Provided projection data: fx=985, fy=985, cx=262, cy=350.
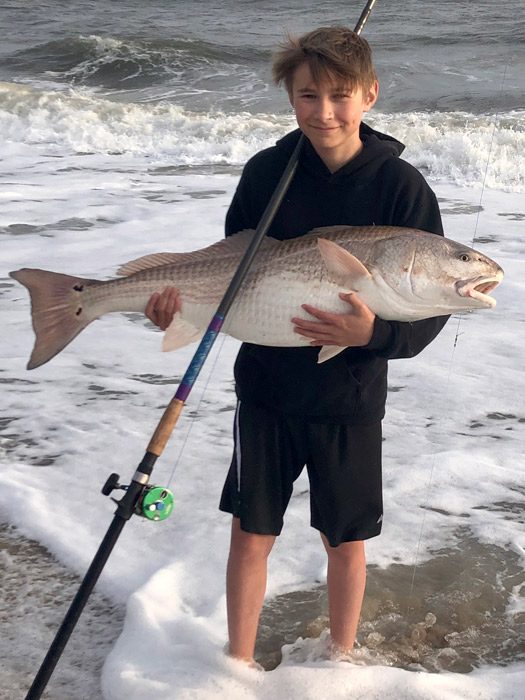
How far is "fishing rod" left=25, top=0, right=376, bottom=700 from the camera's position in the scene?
6.61ft

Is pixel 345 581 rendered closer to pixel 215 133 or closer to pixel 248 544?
pixel 248 544

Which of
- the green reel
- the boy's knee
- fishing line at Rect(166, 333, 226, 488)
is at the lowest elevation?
fishing line at Rect(166, 333, 226, 488)

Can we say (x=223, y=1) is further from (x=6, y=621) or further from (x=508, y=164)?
(x=6, y=621)

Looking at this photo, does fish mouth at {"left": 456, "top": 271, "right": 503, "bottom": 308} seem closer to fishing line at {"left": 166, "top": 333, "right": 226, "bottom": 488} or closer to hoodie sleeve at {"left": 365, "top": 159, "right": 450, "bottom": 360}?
hoodie sleeve at {"left": 365, "top": 159, "right": 450, "bottom": 360}

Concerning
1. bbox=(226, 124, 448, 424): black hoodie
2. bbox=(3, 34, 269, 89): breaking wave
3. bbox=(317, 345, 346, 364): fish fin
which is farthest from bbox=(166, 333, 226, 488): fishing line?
bbox=(3, 34, 269, 89): breaking wave

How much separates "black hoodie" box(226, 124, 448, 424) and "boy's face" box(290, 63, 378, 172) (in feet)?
0.20

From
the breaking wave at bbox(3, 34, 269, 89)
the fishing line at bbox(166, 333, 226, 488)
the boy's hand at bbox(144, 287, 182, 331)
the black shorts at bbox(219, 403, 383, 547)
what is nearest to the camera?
the boy's hand at bbox(144, 287, 182, 331)

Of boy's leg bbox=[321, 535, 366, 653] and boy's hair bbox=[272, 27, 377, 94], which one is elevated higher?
boy's hair bbox=[272, 27, 377, 94]

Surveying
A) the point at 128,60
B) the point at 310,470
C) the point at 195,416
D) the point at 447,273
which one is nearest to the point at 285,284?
the point at 447,273

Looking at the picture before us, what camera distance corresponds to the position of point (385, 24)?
21.9 m

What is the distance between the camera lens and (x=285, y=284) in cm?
234

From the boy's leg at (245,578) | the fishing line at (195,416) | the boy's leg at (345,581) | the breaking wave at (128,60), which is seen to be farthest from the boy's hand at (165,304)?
the breaking wave at (128,60)

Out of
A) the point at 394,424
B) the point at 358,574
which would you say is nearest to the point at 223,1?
the point at 394,424

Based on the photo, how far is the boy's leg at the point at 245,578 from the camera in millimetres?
2629
